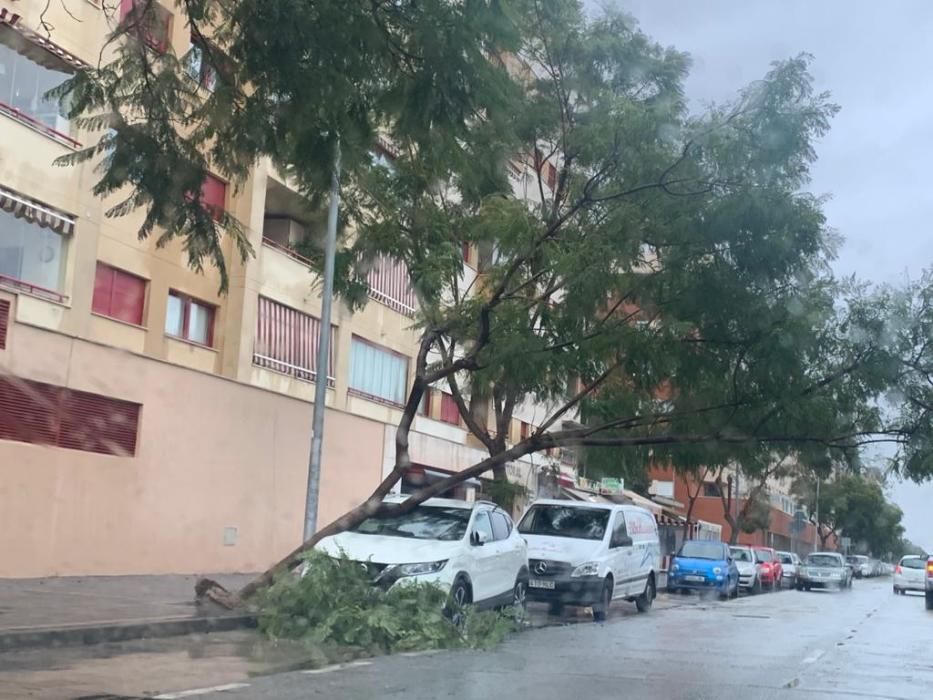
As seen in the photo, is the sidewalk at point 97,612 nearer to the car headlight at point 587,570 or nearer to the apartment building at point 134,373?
the apartment building at point 134,373

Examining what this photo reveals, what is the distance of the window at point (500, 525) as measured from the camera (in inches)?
624

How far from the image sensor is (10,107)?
737 inches

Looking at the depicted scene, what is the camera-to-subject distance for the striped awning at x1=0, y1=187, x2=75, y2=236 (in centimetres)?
1858

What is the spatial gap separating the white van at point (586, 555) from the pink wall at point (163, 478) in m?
6.28

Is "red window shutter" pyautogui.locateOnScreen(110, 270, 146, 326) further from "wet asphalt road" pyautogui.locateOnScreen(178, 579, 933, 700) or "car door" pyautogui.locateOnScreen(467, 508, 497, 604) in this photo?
"wet asphalt road" pyautogui.locateOnScreen(178, 579, 933, 700)

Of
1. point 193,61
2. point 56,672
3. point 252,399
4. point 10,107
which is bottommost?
point 56,672

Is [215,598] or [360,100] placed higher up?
[360,100]

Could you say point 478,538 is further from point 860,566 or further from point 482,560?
point 860,566

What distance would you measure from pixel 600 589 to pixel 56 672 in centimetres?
1073

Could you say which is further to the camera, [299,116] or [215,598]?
[215,598]

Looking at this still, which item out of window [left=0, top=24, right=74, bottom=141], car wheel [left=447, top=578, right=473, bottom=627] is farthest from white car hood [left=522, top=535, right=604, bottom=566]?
window [left=0, top=24, right=74, bottom=141]

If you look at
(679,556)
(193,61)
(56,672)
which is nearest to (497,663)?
(56,672)

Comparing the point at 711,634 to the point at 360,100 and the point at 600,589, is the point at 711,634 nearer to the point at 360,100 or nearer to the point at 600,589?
the point at 600,589

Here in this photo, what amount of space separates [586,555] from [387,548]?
217 inches
